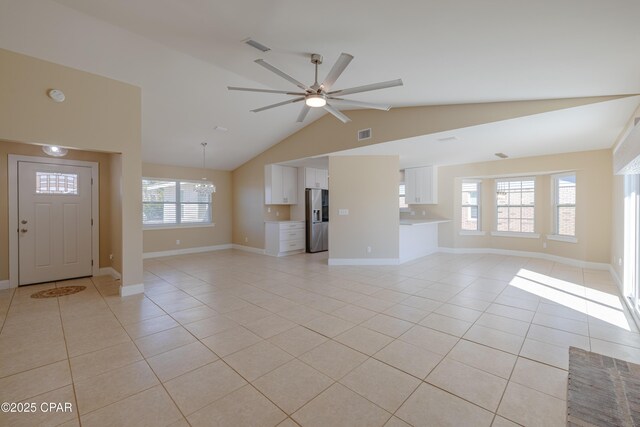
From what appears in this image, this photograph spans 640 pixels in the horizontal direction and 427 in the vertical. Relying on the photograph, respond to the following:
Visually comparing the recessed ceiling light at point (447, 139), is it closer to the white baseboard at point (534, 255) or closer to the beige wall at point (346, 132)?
the beige wall at point (346, 132)

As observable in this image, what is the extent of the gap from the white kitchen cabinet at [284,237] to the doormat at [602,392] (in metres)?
6.16

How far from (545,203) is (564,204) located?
37 centimetres

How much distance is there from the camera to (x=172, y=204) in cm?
751

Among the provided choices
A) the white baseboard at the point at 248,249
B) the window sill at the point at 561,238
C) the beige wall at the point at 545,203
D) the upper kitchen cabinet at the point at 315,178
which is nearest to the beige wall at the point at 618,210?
the beige wall at the point at 545,203

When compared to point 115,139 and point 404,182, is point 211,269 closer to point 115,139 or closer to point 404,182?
point 115,139

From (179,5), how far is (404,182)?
6844mm

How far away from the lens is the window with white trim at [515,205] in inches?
267

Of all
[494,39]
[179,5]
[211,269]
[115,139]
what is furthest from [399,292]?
[115,139]

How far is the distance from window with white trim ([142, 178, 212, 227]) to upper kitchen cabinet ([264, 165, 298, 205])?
2.07m

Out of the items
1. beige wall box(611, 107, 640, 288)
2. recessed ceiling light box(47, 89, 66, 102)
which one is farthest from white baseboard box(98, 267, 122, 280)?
beige wall box(611, 107, 640, 288)

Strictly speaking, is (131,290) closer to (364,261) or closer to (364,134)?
(364,261)

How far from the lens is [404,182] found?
8117 mm

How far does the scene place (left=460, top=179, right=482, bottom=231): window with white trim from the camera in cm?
747

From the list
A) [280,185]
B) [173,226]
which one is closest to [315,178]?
[280,185]
